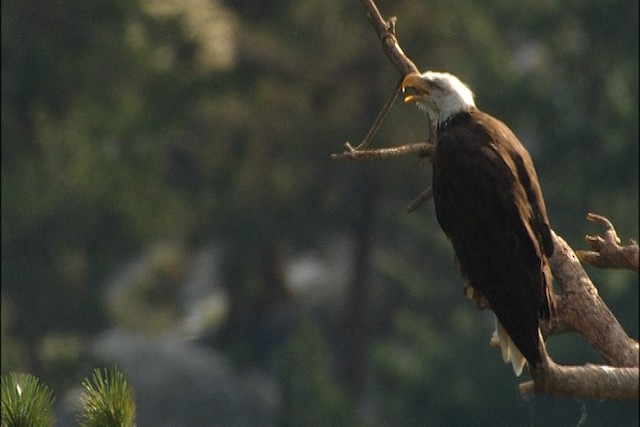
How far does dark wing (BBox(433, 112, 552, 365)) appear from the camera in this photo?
5.26 metres

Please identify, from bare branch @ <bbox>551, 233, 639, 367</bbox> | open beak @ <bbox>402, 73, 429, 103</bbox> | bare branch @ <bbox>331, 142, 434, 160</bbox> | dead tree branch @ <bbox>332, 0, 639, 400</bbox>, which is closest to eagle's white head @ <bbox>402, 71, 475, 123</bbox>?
open beak @ <bbox>402, 73, 429, 103</bbox>

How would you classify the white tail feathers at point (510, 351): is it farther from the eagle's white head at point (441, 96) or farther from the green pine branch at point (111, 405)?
the green pine branch at point (111, 405)

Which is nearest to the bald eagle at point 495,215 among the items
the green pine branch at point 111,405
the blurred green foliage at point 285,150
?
the green pine branch at point 111,405

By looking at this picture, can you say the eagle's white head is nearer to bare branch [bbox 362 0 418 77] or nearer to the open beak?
the open beak

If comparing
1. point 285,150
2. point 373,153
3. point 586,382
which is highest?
point 285,150

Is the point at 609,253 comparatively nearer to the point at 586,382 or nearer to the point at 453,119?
the point at 586,382

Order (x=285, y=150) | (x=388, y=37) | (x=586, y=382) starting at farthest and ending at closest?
(x=285, y=150), (x=388, y=37), (x=586, y=382)

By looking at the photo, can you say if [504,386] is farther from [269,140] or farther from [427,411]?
[269,140]

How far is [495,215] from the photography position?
5.43 meters

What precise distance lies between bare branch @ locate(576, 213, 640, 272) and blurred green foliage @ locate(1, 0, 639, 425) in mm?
8017

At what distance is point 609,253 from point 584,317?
0.64 ft

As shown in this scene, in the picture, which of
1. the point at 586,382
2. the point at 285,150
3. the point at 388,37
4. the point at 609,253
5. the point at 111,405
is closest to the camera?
the point at 586,382

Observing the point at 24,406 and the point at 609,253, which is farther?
the point at 609,253

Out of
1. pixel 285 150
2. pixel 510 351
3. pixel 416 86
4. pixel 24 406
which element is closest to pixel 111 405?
pixel 24 406
